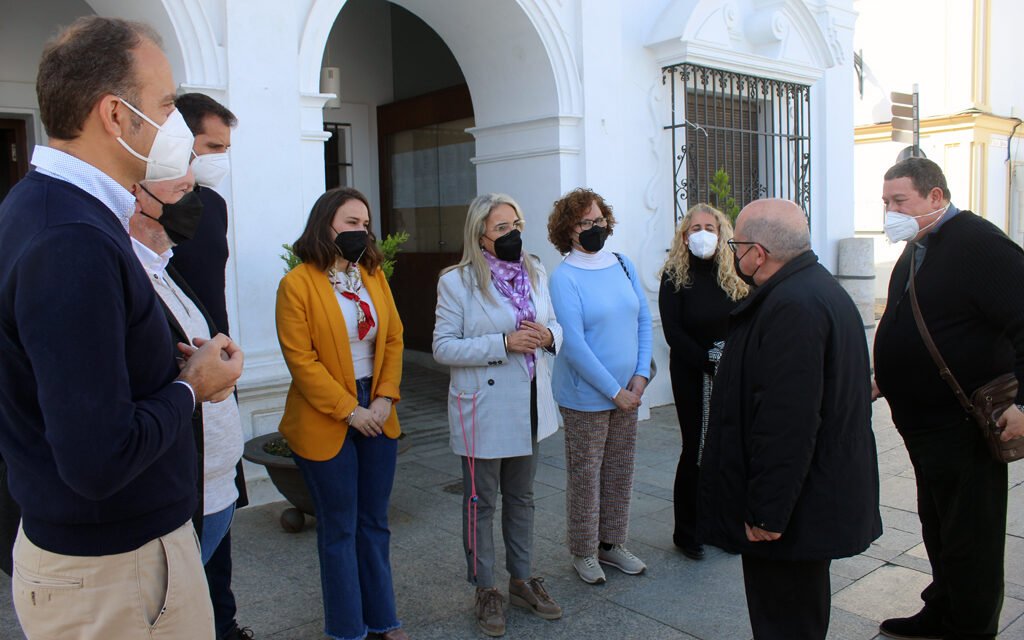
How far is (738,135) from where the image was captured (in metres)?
8.95

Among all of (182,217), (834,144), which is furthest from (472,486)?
(834,144)

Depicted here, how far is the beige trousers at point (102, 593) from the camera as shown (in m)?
1.71

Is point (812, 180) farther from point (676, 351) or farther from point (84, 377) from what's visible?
point (84, 377)

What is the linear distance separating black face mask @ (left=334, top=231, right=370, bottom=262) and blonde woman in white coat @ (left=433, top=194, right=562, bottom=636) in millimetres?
433

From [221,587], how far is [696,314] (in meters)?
2.57

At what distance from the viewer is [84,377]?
1.55 meters

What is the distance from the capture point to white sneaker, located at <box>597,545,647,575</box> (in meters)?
4.20

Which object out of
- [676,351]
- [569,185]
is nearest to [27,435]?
[676,351]

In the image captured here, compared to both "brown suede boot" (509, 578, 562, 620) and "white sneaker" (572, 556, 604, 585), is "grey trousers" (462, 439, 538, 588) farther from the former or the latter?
"white sneaker" (572, 556, 604, 585)

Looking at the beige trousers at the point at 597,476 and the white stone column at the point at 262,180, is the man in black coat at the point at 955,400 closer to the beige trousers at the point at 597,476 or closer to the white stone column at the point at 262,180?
the beige trousers at the point at 597,476

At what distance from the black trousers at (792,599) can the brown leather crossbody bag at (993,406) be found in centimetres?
108

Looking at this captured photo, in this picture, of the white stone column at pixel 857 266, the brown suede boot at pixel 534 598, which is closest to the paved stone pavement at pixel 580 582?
the brown suede boot at pixel 534 598

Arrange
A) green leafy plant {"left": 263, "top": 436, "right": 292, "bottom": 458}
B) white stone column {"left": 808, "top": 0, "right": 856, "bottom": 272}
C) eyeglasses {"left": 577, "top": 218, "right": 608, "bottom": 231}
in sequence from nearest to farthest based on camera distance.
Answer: eyeglasses {"left": 577, "top": 218, "right": 608, "bottom": 231}
green leafy plant {"left": 263, "top": 436, "right": 292, "bottom": 458}
white stone column {"left": 808, "top": 0, "right": 856, "bottom": 272}

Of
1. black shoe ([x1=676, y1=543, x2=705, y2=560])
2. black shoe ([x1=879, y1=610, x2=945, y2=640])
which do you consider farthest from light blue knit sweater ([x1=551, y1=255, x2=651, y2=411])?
black shoe ([x1=879, y1=610, x2=945, y2=640])
